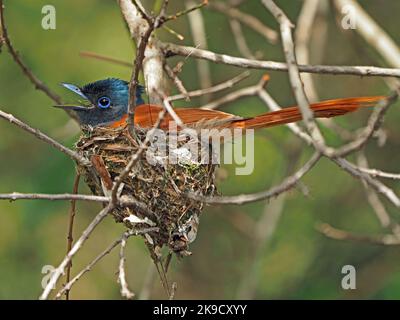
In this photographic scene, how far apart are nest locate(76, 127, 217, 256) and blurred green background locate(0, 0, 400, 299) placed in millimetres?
2079

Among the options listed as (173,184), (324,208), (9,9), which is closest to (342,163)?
(173,184)

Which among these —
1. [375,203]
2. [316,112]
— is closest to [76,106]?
[316,112]

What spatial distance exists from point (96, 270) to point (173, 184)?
12.3 ft

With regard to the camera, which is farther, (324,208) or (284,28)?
(324,208)

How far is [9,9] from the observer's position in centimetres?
786

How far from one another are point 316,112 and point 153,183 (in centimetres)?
110

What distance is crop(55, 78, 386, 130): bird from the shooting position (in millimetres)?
4543

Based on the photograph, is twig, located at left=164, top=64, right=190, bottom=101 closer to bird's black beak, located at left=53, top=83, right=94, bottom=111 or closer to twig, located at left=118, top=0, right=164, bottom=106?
twig, located at left=118, top=0, right=164, bottom=106

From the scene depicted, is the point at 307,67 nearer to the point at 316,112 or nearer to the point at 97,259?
the point at 316,112

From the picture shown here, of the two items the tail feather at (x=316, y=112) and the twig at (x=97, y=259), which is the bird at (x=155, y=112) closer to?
the tail feather at (x=316, y=112)

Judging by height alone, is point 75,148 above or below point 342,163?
above

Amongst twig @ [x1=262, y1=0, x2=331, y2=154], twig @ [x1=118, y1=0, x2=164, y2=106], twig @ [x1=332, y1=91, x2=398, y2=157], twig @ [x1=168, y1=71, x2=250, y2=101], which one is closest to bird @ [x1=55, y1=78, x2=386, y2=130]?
→ twig @ [x1=118, y1=0, x2=164, y2=106]

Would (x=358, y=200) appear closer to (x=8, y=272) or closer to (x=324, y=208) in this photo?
(x=324, y=208)
